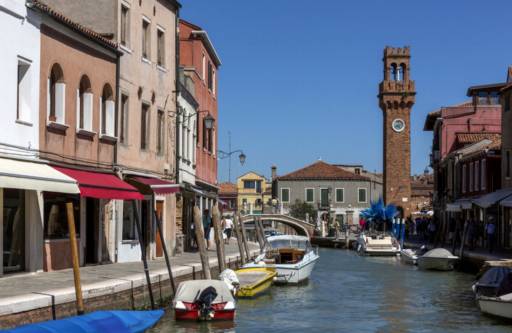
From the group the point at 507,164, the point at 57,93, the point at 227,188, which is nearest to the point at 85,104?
the point at 57,93

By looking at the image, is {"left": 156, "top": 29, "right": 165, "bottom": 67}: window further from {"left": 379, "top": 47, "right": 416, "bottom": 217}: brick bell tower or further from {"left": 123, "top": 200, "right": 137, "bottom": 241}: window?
{"left": 379, "top": 47, "right": 416, "bottom": 217}: brick bell tower

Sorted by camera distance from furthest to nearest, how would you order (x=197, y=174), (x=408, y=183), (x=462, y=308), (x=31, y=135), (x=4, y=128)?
(x=408, y=183), (x=197, y=174), (x=462, y=308), (x=31, y=135), (x=4, y=128)

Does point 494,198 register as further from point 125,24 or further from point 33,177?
point 33,177

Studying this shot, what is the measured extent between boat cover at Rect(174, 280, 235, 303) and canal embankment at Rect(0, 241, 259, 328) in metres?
0.78

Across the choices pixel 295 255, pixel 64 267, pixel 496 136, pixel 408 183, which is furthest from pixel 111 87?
pixel 408 183

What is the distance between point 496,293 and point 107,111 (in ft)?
35.1

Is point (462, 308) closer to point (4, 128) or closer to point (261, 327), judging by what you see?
point (261, 327)

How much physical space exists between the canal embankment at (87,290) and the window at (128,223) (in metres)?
1.33

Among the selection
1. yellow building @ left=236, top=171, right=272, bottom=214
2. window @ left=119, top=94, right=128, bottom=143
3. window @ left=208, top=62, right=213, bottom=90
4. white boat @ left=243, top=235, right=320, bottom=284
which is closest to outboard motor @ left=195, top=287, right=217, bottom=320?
window @ left=119, top=94, right=128, bottom=143

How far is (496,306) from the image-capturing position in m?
18.3

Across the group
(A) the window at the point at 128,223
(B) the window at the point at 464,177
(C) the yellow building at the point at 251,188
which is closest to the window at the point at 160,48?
(A) the window at the point at 128,223

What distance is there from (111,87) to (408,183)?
167 feet

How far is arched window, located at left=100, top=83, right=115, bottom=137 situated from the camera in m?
22.0

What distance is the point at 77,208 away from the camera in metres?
20.5
